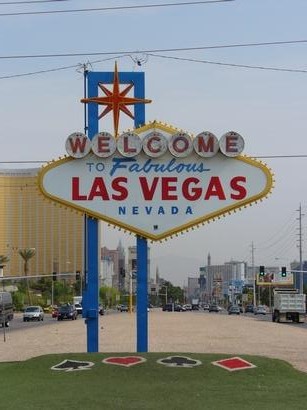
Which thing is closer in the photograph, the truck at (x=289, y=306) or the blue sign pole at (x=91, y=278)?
the blue sign pole at (x=91, y=278)

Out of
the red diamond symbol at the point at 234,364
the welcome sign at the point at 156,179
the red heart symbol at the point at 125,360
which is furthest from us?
the welcome sign at the point at 156,179

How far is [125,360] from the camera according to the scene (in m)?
14.4

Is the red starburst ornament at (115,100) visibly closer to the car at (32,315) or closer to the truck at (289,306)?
the truck at (289,306)

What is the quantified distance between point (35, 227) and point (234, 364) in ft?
250

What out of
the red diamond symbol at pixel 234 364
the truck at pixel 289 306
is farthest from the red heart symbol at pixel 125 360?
the truck at pixel 289 306

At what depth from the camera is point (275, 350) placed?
26281 mm

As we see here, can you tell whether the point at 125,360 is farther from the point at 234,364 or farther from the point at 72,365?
the point at 234,364

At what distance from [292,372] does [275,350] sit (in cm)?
1274

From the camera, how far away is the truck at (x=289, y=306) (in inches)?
2344

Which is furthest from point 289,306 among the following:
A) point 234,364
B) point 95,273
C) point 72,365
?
point 72,365

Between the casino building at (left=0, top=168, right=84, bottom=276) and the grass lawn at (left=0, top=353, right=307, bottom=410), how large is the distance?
35.3 m

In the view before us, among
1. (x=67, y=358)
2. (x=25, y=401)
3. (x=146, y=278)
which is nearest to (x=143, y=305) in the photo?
(x=146, y=278)

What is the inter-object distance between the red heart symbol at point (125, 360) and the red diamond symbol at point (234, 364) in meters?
1.53

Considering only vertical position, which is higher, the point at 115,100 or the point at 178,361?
the point at 115,100
